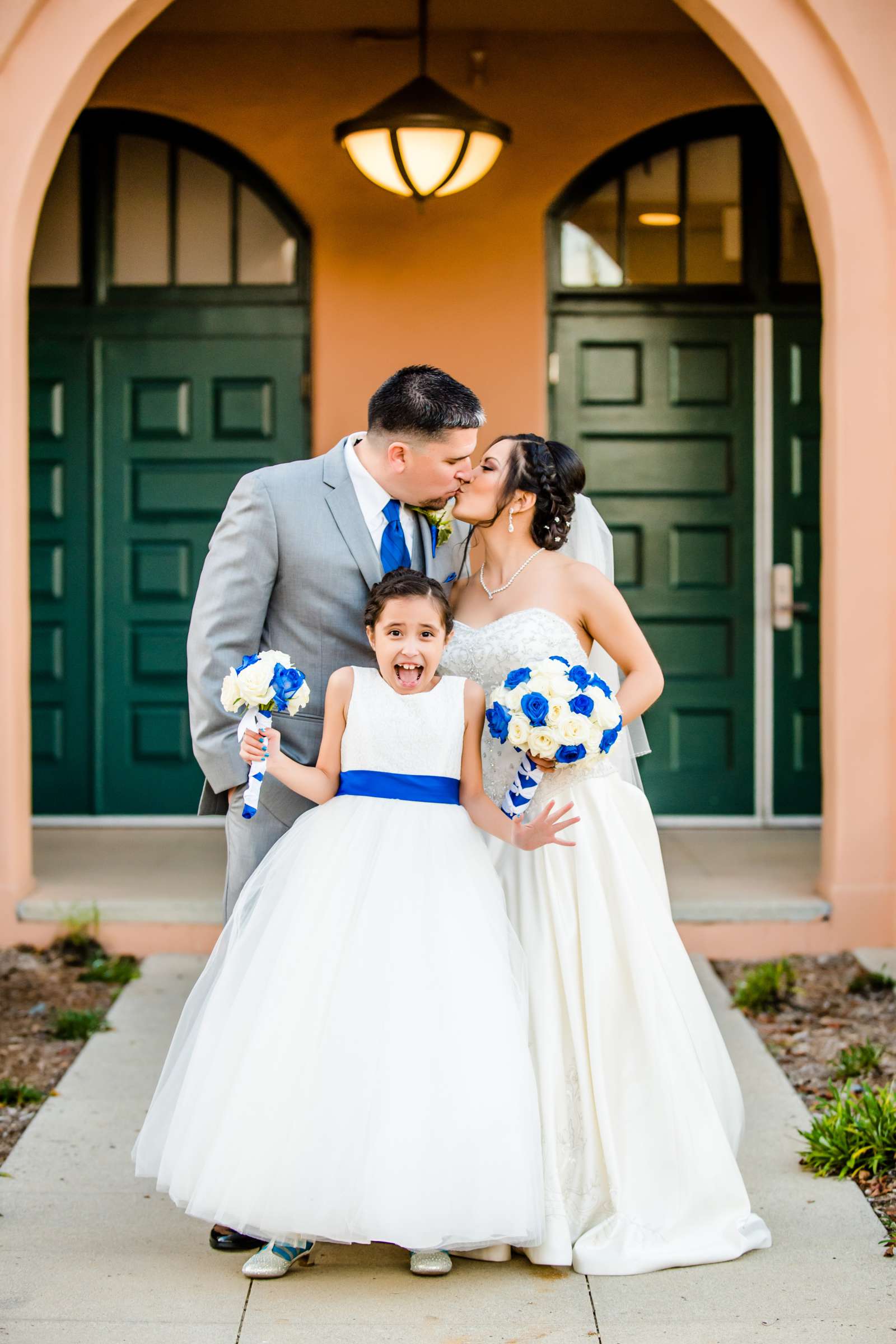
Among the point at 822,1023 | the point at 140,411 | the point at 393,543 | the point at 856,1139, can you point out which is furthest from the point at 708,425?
the point at 856,1139

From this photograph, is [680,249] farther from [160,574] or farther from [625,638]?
[625,638]

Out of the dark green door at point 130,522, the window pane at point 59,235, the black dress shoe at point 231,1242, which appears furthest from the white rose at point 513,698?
the window pane at point 59,235

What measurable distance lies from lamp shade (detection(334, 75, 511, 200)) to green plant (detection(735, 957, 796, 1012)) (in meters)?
3.65

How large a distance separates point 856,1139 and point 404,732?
69.1 inches

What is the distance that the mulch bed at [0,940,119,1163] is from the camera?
4328 mm

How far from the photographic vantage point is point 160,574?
7164mm

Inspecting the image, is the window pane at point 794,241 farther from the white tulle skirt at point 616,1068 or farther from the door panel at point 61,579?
the white tulle skirt at point 616,1068

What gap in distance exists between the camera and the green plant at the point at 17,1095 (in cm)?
431

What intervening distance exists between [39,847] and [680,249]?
4.33m

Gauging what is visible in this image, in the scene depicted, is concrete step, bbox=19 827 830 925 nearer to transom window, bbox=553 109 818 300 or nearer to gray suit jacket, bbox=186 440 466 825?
gray suit jacket, bbox=186 440 466 825

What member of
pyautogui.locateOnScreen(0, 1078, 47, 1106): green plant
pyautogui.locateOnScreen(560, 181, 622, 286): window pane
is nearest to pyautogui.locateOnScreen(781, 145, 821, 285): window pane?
pyautogui.locateOnScreen(560, 181, 622, 286): window pane

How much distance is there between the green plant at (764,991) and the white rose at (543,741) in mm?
2460

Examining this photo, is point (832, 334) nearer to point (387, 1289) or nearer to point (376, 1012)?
point (376, 1012)

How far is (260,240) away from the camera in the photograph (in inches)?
278
